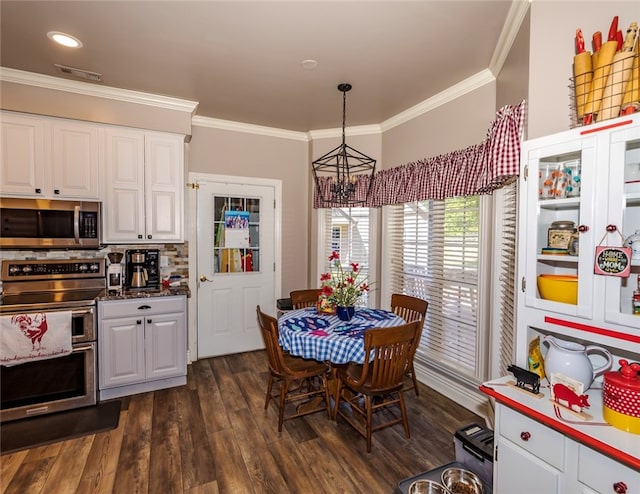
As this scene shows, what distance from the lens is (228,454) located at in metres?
2.22

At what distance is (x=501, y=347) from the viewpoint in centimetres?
240

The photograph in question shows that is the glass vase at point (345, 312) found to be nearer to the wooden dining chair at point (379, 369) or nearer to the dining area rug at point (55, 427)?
the wooden dining chair at point (379, 369)

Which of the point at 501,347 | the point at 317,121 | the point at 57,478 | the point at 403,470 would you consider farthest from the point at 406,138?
the point at 57,478

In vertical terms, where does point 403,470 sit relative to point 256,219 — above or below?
below

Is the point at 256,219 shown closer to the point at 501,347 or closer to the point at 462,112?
the point at 462,112

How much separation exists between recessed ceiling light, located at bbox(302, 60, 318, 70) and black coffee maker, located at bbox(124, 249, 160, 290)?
2.36m

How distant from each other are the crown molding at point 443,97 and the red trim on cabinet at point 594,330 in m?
1.99

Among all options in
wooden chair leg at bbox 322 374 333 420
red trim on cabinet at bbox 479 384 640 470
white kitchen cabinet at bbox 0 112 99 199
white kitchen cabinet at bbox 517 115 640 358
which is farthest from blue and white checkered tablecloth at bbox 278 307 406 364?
white kitchen cabinet at bbox 0 112 99 199

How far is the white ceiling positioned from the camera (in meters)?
1.95

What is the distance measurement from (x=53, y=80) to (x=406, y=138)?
329 centimetres

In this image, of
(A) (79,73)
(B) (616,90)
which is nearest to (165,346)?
(A) (79,73)

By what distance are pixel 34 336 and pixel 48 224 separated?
3.16ft

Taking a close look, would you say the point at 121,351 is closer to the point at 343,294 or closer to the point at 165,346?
the point at 165,346

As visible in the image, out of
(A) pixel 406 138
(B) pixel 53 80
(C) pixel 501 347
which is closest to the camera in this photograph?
(C) pixel 501 347
